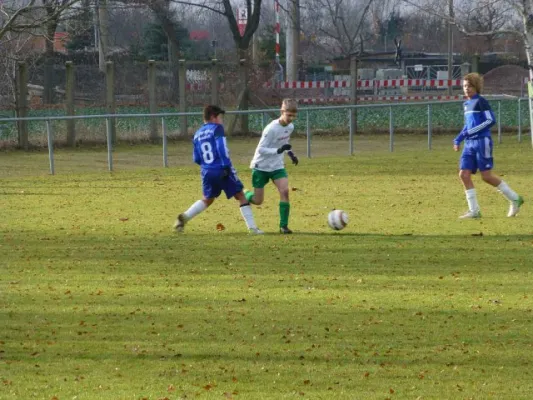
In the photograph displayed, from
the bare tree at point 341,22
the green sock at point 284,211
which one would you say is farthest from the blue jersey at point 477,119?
the bare tree at point 341,22

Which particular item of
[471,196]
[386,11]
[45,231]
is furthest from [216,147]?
[386,11]

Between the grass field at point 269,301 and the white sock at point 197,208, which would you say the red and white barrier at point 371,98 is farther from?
the white sock at point 197,208

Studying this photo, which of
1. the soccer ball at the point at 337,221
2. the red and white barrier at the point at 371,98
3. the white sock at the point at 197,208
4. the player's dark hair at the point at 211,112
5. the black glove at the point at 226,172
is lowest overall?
the soccer ball at the point at 337,221

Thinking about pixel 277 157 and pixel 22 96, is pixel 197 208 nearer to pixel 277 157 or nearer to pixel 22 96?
pixel 277 157

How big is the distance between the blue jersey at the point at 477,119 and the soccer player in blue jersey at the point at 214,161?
9.47ft

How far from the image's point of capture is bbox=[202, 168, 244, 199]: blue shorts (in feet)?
41.4

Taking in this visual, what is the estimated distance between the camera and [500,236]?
1248 cm

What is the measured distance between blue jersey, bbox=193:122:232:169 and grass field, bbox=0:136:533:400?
852 millimetres

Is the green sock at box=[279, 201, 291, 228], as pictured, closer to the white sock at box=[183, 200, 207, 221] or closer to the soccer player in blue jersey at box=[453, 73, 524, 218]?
the white sock at box=[183, 200, 207, 221]

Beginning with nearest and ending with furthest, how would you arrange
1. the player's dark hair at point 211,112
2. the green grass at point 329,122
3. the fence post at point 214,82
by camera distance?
the player's dark hair at point 211,112
the green grass at point 329,122
the fence post at point 214,82

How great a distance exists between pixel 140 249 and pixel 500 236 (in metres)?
3.99

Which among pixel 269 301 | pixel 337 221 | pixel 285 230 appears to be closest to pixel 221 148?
pixel 285 230

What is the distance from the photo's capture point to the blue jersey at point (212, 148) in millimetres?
12484

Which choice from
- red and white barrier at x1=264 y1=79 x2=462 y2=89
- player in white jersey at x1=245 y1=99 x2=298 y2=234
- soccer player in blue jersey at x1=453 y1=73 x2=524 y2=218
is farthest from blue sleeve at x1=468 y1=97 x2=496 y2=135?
red and white barrier at x1=264 y1=79 x2=462 y2=89
